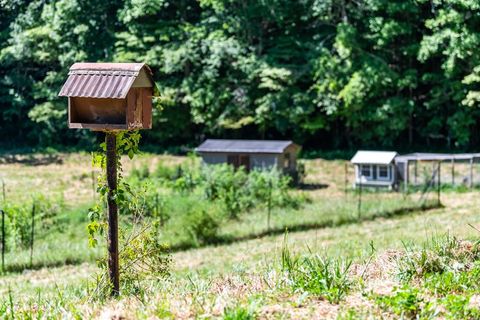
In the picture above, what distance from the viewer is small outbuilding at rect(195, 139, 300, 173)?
32062mm

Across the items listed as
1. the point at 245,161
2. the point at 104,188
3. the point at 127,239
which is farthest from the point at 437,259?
the point at 245,161

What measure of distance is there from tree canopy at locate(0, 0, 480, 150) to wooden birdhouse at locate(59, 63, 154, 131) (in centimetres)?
2864

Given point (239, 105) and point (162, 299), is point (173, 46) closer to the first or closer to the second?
point (239, 105)

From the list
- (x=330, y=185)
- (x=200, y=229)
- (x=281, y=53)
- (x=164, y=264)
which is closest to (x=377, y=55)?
(x=281, y=53)

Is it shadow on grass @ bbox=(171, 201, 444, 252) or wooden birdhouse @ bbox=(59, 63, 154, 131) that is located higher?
wooden birdhouse @ bbox=(59, 63, 154, 131)

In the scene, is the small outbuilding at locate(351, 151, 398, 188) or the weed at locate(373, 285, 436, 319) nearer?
the weed at locate(373, 285, 436, 319)

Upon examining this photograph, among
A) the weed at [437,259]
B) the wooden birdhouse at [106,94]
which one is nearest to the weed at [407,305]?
the weed at [437,259]

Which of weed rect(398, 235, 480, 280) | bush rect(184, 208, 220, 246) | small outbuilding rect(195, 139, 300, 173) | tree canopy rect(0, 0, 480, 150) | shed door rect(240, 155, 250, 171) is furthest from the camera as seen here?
tree canopy rect(0, 0, 480, 150)

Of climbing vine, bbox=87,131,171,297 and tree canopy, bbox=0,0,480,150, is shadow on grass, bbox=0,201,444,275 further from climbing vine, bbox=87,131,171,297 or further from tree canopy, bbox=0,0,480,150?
tree canopy, bbox=0,0,480,150

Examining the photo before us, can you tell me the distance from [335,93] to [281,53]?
358cm

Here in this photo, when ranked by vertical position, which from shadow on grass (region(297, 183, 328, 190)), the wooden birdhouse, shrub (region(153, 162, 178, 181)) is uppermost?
the wooden birdhouse

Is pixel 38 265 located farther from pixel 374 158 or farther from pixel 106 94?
pixel 374 158

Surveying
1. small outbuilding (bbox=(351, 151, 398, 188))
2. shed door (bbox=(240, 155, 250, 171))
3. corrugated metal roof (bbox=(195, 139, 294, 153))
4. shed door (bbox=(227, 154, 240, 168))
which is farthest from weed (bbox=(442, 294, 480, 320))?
shed door (bbox=(227, 154, 240, 168))

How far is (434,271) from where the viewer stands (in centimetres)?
768
